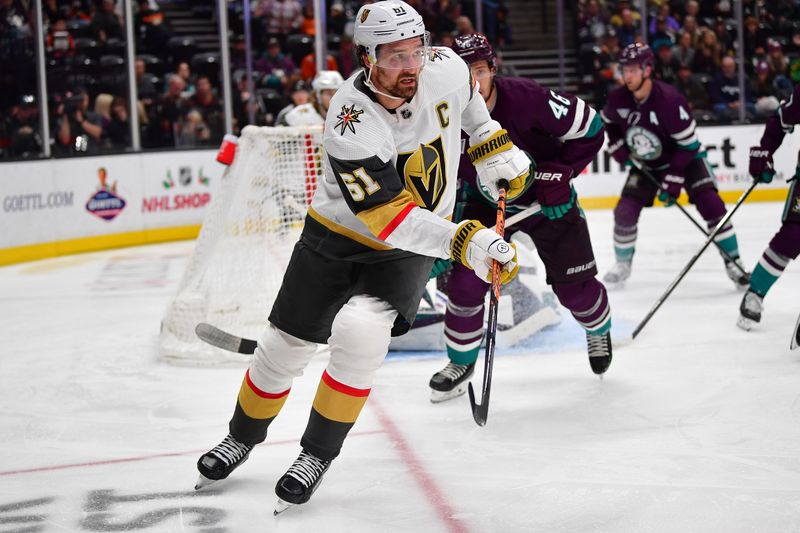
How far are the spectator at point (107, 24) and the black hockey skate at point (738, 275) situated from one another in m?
4.45

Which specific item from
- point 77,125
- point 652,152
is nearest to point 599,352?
point 652,152

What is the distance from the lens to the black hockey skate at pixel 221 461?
2332 millimetres

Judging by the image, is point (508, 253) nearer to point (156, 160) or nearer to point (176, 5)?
point (156, 160)

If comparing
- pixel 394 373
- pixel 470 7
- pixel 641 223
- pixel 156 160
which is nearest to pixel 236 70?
pixel 156 160

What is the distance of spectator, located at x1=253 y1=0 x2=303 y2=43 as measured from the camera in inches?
331

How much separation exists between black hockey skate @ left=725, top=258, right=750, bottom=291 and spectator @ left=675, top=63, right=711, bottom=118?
13.0 ft

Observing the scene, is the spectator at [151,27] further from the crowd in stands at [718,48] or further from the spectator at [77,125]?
the crowd in stands at [718,48]

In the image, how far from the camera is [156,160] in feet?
23.7

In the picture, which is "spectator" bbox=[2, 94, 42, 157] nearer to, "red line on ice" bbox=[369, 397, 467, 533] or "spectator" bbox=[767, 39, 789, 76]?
"red line on ice" bbox=[369, 397, 467, 533]

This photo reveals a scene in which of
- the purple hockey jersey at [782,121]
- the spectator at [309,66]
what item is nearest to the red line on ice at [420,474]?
the purple hockey jersey at [782,121]

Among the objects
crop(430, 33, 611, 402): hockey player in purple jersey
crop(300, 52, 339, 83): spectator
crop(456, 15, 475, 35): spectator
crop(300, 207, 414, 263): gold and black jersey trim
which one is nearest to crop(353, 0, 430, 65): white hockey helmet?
crop(300, 207, 414, 263): gold and black jersey trim

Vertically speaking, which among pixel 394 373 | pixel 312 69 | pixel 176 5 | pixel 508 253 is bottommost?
pixel 394 373

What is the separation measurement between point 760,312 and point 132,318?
2.60 metres

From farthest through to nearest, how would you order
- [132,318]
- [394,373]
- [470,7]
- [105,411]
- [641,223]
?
[470,7]
[641,223]
[132,318]
[394,373]
[105,411]
